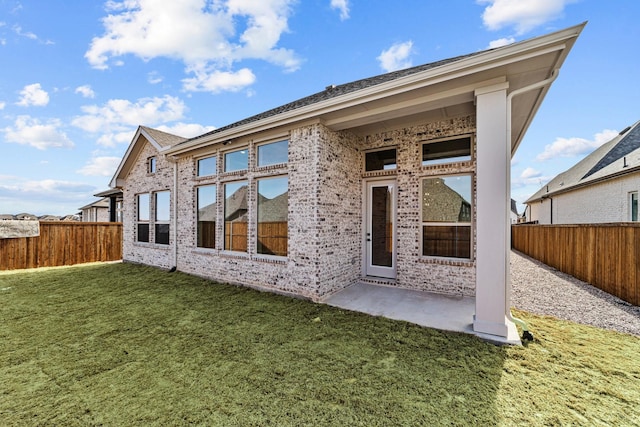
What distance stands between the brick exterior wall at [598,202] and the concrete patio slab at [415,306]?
10188 mm

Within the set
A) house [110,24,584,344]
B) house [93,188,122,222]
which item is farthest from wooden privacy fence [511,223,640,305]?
house [93,188,122,222]

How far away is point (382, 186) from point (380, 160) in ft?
2.10

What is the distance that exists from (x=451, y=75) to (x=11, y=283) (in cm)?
1182

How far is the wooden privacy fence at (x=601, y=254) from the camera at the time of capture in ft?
16.7

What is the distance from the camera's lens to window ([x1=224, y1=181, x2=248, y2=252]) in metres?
6.43

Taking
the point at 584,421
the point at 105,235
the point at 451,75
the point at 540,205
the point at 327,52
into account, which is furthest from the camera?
the point at 540,205

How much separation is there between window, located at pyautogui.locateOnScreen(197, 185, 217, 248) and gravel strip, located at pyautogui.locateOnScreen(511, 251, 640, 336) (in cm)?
726

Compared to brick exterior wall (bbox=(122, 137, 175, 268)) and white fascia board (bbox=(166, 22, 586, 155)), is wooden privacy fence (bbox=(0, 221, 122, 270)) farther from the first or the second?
white fascia board (bbox=(166, 22, 586, 155))

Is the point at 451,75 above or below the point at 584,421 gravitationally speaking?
above

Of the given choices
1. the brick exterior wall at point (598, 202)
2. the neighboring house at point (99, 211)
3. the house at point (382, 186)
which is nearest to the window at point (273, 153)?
the house at point (382, 186)

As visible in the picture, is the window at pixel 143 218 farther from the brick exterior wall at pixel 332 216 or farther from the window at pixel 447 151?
the window at pixel 447 151

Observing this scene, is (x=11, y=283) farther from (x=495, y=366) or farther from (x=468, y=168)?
(x=468, y=168)

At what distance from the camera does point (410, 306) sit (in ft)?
15.2

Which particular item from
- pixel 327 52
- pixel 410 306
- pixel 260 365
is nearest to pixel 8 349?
pixel 260 365
